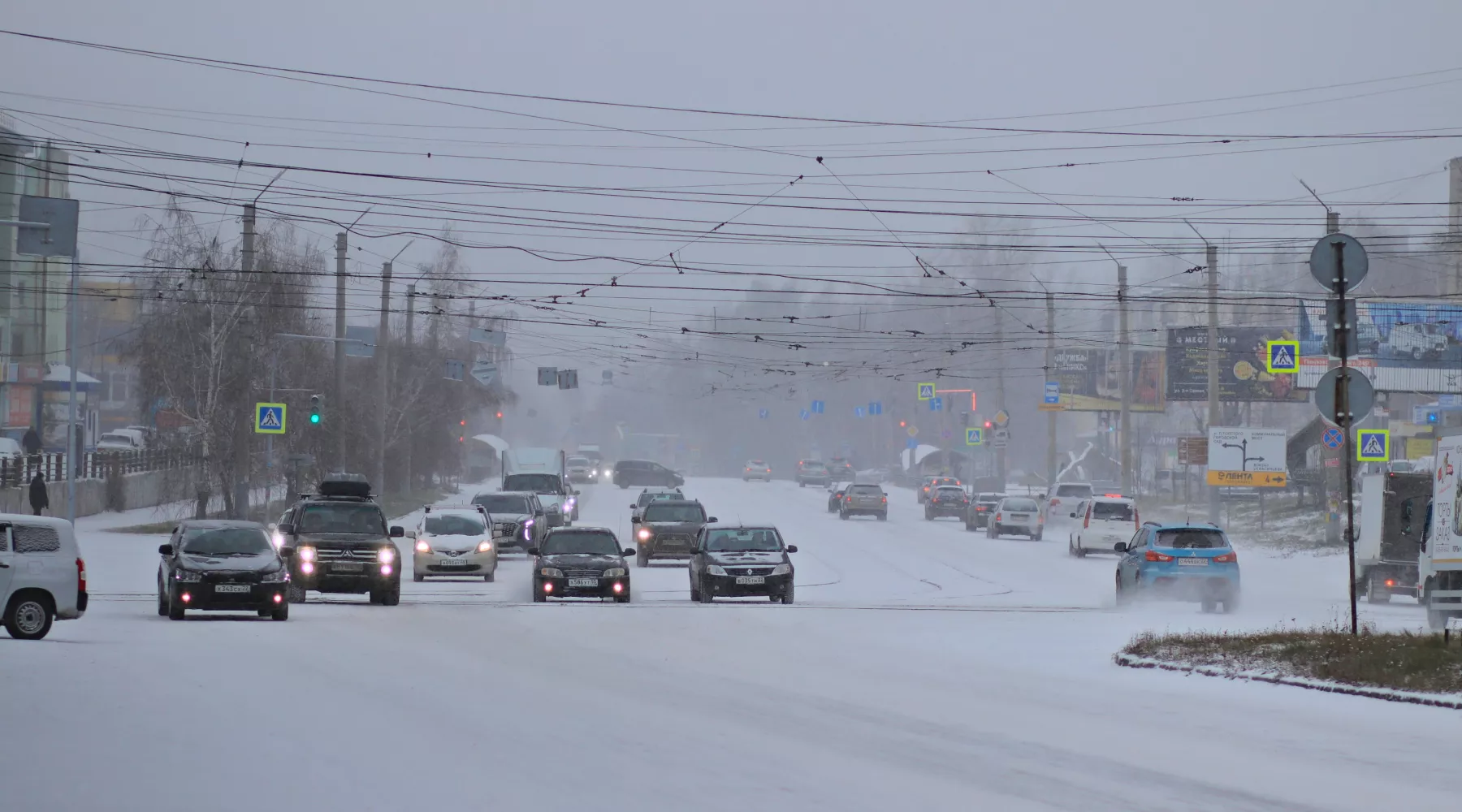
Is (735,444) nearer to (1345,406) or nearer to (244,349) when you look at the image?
(244,349)

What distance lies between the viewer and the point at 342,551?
27.8m

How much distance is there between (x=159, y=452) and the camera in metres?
55.2

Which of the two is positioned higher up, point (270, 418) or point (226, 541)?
point (270, 418)

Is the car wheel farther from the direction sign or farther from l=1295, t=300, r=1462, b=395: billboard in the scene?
l=1295, t=300, r=1462, b=395: billboard

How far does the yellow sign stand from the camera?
53.2 meters

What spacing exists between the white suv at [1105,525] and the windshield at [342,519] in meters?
25.2

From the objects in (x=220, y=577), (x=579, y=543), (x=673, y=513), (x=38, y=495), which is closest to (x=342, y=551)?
(x=220, y=577)

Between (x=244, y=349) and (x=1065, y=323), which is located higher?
(x=1065, y=323)

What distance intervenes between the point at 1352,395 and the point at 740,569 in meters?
13.7

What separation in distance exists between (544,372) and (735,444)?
81561 millimetres

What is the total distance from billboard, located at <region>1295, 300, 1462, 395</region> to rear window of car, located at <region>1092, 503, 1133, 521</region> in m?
18.1

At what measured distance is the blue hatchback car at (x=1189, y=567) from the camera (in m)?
28.5

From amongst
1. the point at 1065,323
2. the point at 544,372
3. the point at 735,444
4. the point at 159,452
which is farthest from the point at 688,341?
the point at 159,452

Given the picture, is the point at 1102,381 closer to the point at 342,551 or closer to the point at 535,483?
the point at 535,483
